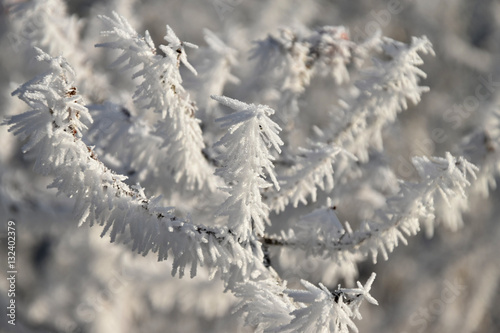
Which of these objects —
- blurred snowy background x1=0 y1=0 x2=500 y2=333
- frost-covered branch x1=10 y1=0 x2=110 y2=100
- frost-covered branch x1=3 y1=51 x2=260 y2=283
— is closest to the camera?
frost-covered branch x1=3 y1=51 x2=260 y2=283

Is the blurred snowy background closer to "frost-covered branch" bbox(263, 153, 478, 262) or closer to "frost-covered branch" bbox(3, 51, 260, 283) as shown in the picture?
"frost-covered branch" bbox(263, 153, 478, 262)

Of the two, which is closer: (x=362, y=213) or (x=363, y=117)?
(x=363, y=117)

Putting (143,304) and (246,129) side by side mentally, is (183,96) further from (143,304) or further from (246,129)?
(143,304)

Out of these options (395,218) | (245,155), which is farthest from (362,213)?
(245,155)

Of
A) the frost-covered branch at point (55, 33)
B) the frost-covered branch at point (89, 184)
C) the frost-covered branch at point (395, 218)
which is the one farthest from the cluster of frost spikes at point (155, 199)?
the frost-covered branch at point (55, 33)

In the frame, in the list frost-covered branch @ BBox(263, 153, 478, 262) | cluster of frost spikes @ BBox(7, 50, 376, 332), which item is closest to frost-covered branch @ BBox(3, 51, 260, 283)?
cluster of frost spikes @ BBox(7, 50, 376, 332)

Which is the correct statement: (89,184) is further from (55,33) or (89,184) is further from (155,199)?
(55,33)
